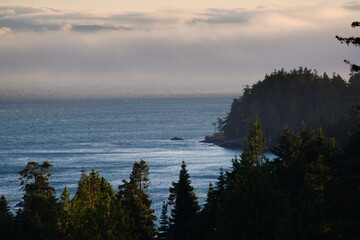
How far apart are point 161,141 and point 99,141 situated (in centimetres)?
1519

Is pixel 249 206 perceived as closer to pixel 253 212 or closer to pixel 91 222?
pixel 253 212

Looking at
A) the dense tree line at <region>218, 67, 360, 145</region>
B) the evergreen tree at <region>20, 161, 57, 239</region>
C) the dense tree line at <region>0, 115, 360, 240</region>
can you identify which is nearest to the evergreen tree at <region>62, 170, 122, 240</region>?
the dense tree line at <region>0, 115, 360, 240</region>

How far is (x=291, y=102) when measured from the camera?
182375mm

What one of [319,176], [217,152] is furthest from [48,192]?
[217,152]

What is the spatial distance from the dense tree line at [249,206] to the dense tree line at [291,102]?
109 meters

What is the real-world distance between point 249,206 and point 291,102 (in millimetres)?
150947

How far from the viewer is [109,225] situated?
134 ft

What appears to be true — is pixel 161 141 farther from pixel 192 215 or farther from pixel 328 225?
pixel 328 225

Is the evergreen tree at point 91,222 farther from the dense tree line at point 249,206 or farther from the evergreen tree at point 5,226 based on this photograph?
the evergreen tree at point 5,226

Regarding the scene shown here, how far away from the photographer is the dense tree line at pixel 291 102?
171 metres

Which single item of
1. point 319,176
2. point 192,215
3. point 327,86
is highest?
point 327,86

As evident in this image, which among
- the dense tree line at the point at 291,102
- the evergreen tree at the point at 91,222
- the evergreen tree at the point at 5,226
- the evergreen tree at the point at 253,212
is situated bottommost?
the evergreen tree at the point at 5,226

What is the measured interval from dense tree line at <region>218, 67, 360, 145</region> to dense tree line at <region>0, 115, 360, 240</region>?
108811mm

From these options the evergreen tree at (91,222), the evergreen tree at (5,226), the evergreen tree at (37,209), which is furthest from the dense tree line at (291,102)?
the evergreen tree at (91,222)
